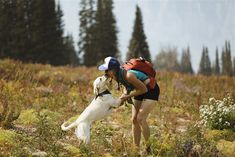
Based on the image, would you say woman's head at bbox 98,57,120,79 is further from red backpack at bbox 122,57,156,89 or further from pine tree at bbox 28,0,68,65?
pine tree at bbox 28,0,68,65

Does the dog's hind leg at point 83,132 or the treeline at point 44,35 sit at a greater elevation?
the treeline at point 44,35

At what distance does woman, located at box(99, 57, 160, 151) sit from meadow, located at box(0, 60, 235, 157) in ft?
1.12

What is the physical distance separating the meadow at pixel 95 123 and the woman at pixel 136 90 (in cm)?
34

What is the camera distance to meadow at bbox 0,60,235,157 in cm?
814

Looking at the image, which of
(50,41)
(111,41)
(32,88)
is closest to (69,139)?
(32,88)

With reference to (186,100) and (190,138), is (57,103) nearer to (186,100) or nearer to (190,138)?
(186,100)

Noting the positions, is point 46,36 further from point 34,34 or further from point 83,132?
point 83,132

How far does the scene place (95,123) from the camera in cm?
1105

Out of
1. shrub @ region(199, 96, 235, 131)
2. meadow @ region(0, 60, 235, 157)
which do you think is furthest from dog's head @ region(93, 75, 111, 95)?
shrub @ region(199, 96, 235, 131)

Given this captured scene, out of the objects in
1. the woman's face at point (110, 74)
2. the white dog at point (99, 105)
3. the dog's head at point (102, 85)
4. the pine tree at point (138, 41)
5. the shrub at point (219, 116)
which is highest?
the pine tree at point (138, 41)

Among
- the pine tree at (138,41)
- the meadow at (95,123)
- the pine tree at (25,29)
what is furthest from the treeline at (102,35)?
the meadow at (95,123)

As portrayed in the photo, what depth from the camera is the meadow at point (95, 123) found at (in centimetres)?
814

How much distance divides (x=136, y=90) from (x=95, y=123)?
10.8 ft

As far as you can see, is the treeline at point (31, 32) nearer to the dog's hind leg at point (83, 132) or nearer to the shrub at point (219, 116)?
the shrub at point (219, 116)
